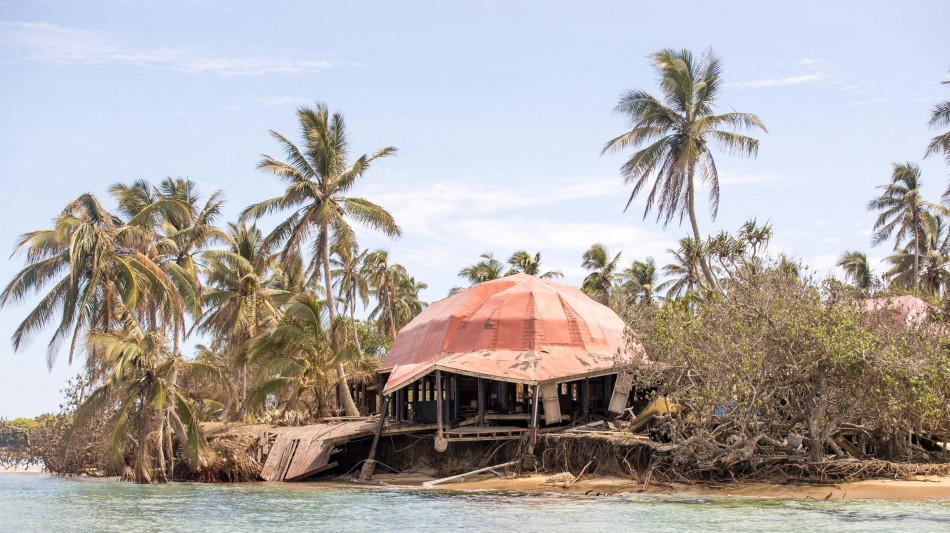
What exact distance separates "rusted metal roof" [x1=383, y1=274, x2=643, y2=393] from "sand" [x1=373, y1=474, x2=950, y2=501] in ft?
13.0

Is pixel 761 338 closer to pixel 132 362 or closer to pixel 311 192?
pixel 132 362

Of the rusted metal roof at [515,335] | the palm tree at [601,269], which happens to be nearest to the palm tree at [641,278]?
the palm tree at [601,269]

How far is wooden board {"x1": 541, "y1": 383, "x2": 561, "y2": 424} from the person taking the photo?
2673 centimetres

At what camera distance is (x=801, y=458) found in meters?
21.2

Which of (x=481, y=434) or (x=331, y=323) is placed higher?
(x=331, y=323)

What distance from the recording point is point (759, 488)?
2084cm

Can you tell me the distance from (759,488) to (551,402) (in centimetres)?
773

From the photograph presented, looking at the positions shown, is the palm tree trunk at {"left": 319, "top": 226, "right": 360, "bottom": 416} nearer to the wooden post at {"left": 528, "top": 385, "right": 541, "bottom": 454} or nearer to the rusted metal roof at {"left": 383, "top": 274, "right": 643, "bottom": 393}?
the rusted metal roof at {"left": 383, "top": 274, "right": 643, "bottom": 393}

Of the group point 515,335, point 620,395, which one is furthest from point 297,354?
point 620,395

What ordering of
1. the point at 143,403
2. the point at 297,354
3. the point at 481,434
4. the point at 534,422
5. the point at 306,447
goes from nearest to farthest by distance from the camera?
the point at 534,422 → the point at 481,434 → the point at 143,403 → the point at 306,447 → the point at 297,354

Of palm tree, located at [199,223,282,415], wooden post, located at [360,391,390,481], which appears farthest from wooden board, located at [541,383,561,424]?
palm tree, located at [199,223,282,415]

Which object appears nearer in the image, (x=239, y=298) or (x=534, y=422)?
(x=534, y=422)

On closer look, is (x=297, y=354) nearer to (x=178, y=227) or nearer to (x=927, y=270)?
(x=178, y=227)

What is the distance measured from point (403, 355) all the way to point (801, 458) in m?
17.8
